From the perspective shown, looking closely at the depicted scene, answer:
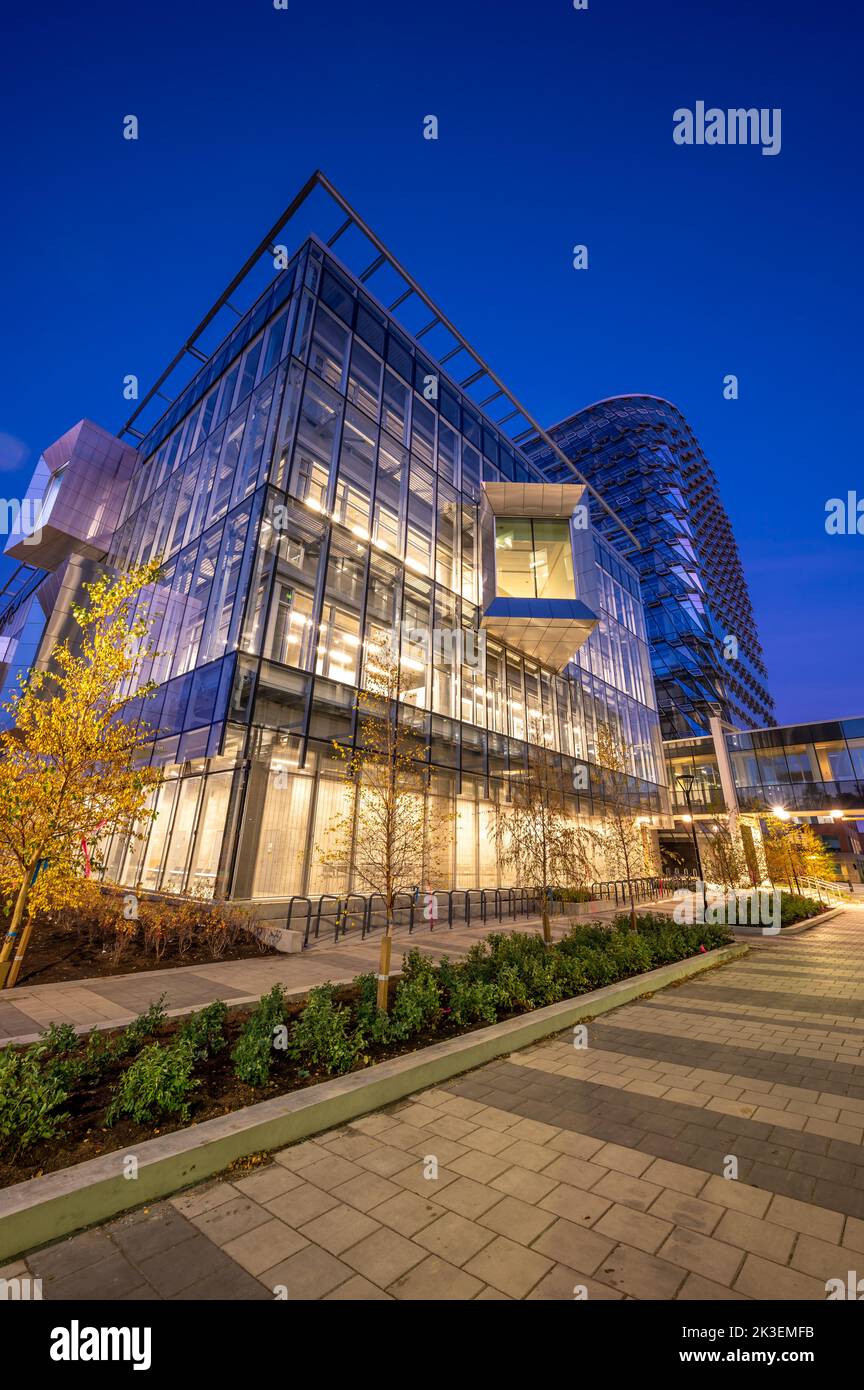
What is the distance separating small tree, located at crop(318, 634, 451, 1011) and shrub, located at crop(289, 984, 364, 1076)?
0.99m

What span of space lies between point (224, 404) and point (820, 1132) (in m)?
28.7

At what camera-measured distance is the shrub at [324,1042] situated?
504cm

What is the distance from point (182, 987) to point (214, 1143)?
18.5ft

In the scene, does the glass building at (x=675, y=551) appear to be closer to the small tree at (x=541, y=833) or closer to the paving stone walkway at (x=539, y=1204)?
the small tree at (x=541, y=833)

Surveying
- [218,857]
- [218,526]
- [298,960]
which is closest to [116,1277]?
[298,960]

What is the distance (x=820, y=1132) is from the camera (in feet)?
14.6

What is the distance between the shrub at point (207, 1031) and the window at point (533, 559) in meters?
22.9

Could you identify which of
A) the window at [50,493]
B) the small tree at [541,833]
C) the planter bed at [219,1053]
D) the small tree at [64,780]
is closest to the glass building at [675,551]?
the small tree at [541,833]

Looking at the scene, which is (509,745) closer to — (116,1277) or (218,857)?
(218,857)

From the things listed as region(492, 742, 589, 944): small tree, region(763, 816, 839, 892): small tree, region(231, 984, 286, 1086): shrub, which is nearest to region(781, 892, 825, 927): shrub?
region(763, 816, 839, 892): small tree

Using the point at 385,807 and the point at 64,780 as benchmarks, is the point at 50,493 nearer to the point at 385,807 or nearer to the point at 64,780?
the point at 64,780

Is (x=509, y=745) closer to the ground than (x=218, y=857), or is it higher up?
higher up

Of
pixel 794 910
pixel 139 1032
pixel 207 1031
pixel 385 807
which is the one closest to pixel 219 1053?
pixel 207 1031

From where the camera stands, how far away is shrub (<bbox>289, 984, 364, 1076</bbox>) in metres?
5.04
